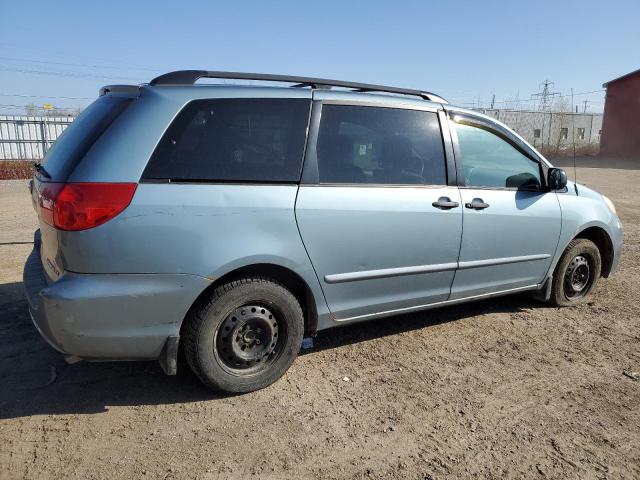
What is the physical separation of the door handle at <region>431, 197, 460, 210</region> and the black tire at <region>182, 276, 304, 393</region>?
1.26 metres

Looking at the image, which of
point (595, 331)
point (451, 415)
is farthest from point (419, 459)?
point (595, 331)

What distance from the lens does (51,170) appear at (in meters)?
2.96

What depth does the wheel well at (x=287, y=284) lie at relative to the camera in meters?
2.97

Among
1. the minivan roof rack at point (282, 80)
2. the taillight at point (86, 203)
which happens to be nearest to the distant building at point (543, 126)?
the minivan roof rack at point (282, 80)

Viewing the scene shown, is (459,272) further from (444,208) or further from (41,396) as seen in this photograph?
(41,396)

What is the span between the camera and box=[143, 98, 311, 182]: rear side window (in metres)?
2.84

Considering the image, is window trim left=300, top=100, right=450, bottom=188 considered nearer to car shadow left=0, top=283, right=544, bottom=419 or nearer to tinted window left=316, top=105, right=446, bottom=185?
tinted window left=316, top=105, right=446, bottom=185

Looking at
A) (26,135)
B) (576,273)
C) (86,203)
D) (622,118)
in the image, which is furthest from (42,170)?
(622,118)

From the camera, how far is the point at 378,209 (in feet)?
11.1

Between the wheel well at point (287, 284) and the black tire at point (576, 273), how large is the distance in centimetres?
258

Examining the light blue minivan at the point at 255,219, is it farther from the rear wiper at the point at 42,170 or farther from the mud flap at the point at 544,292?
the mud flap at the point at 544,292

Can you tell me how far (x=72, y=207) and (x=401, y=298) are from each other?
2.23 metres

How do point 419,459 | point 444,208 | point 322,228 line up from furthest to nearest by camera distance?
1. point 444,208
2. point 322,228
3. point 419,459

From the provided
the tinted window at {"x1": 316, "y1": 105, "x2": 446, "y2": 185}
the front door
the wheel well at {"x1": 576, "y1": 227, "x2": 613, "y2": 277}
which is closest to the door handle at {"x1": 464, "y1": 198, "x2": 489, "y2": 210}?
the front door
